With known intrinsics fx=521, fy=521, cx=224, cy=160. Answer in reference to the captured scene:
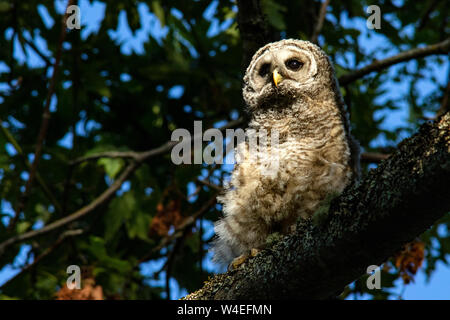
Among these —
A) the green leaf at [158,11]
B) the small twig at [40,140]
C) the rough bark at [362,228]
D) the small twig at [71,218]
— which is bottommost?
the rough bark at [362,228]

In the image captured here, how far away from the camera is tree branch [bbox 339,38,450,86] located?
4023 millimetres

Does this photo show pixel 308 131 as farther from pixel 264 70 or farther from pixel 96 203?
pixel 96 203

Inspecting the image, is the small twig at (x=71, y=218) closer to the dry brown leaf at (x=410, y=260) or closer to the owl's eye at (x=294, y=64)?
the owl's eye at (x=294, y=64)

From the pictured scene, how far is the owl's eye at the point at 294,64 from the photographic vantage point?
3.78 m

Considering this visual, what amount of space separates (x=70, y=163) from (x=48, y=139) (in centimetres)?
109

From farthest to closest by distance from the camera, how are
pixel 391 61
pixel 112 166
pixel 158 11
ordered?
pixel 158 11, pixel 112 166, pixel 391 61

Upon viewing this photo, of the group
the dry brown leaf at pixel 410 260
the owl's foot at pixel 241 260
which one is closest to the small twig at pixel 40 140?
the owl's foot at pixel 241 260

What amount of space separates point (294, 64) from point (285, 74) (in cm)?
14

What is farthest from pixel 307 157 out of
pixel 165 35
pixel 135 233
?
pixel 165 35

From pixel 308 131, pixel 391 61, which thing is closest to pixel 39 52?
pixel 308 131

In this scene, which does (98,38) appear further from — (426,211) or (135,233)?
(426,211)

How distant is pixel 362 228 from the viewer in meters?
1.84

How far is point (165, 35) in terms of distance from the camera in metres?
5.26

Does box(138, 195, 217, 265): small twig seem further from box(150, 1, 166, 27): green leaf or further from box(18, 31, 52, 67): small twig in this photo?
box(18, 31, 52, 67): small twig
